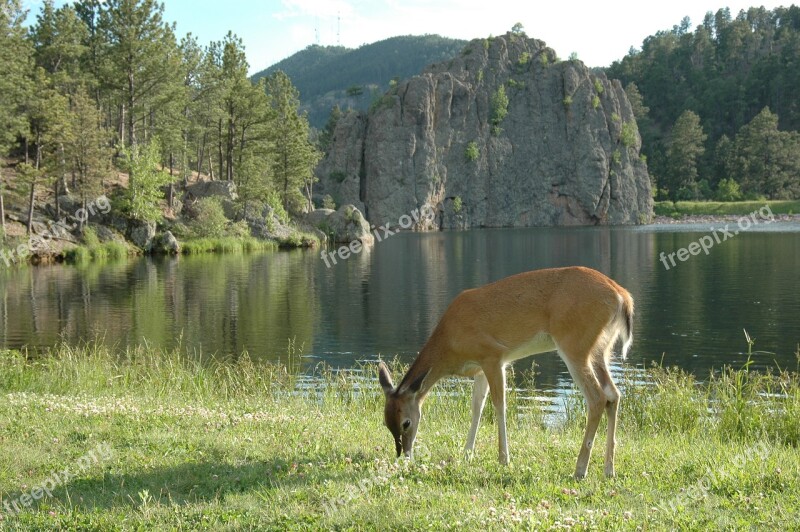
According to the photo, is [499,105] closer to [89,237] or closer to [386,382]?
[89,237]

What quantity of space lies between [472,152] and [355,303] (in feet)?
343

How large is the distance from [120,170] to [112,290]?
36.7 metres

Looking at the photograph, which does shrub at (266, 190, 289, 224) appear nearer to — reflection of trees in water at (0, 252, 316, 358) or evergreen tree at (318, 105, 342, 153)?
reflection of trees in water at (0, 252, 316, 358)

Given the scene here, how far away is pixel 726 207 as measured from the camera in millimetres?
125250

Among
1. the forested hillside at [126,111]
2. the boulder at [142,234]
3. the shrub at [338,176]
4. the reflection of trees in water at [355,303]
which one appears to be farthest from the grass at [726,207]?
the boulder at [142,234]

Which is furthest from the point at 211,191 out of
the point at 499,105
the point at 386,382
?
the point at 499,105

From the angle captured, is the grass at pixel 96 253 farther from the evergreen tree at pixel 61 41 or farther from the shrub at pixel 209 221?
the evergreen tree at pixel 61 41

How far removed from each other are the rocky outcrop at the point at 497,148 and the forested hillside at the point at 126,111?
38.9 m

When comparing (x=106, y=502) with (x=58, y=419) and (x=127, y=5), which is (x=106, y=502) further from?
(x=127, y=5)

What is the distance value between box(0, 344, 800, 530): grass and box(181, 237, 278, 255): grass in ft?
186

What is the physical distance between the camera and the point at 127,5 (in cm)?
6619

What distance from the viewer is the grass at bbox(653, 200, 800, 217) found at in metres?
122

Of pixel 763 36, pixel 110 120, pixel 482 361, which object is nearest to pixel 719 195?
pixel 763 36

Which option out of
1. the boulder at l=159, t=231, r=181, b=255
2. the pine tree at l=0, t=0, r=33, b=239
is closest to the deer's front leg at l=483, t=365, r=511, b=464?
the pine tree at l=0, t=0, r=33, b=239
